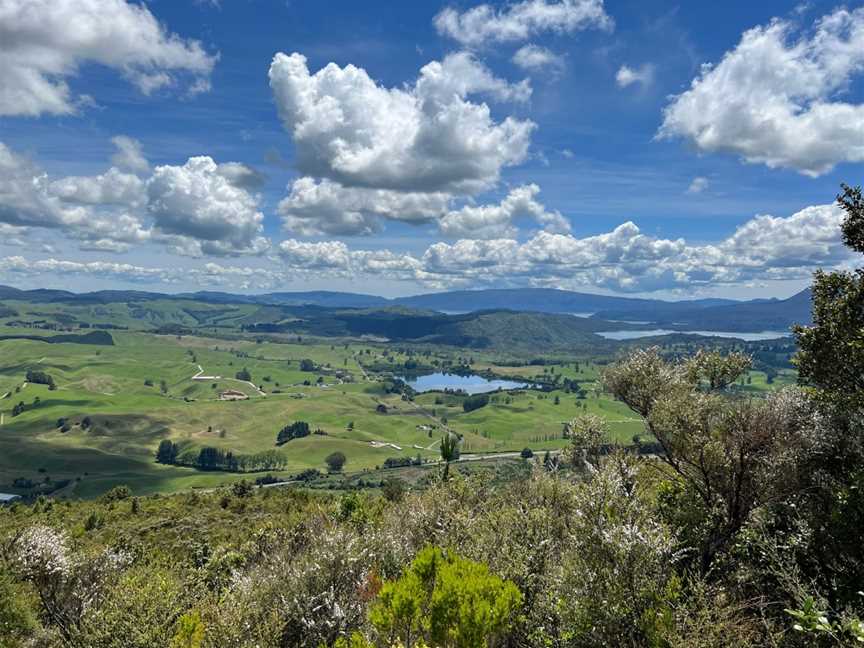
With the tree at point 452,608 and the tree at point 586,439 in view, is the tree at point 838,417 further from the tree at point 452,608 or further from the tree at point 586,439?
the tree at point 586,439

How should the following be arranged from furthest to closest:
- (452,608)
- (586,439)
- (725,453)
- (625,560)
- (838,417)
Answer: (586,439), (725,453), (838,417), (452,608), (625,560)

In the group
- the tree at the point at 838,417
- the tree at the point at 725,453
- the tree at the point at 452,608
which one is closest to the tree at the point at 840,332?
the tree at the point at 838,417

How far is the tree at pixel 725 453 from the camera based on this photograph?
29.1 meters

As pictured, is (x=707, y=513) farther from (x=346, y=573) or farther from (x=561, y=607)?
(x=346, y=573)

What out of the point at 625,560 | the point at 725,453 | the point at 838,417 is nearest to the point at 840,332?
the point at 838,417

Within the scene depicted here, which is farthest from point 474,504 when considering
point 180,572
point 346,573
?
point 180,572

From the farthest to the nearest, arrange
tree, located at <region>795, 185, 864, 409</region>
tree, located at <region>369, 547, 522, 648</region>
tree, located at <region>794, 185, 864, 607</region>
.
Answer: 1. tree, located at <region>795, 185, 864, 409</region>
2. tree, located at <region>794, 185, 864, 607</region>
3. tree, located at <region>369, 547, 522, 648</region>

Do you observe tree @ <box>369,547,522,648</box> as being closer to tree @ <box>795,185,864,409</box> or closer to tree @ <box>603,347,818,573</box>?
tree @ <box>603,347,818,573</box>

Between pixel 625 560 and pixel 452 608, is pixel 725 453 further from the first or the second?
pixel 452 608

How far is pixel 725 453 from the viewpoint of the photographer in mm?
30781

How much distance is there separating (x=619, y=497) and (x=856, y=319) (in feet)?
57.1

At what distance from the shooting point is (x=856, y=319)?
92.9 feet

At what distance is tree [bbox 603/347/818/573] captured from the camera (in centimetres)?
2906

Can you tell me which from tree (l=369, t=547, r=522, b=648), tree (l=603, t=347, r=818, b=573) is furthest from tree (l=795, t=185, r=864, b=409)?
tree (l=369, t=547, r=522, b=648)
